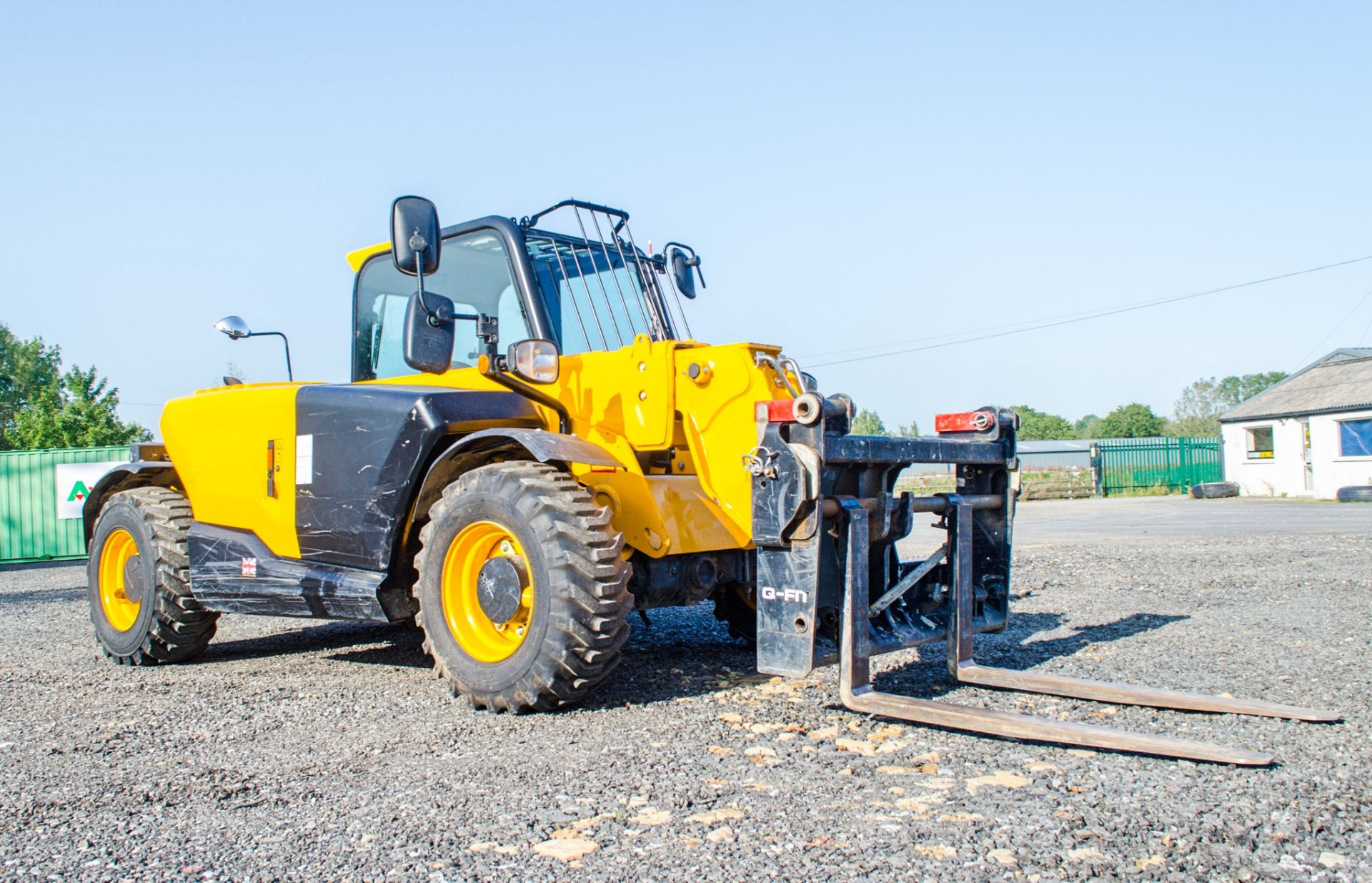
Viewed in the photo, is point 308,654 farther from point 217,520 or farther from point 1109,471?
point 1109,471

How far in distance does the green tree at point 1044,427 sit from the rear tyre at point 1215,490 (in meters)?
63.6

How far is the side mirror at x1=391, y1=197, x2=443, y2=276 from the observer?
16.1 feet

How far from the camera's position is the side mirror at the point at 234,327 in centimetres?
654

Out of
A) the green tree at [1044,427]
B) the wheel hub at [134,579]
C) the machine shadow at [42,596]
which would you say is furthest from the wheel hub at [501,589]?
the green tree at [1044,427]

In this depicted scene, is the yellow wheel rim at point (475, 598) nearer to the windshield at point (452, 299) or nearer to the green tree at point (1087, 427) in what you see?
the windshield at point (452, 299)

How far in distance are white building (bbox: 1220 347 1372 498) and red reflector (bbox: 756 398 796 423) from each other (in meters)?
29.8

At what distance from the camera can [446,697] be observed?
5316mm

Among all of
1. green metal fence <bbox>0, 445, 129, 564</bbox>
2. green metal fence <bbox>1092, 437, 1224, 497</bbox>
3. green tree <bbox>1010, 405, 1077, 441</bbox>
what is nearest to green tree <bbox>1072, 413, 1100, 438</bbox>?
green tree <bbox>1010, 405, 1077, 441</bbox>

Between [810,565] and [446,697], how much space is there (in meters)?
2.04

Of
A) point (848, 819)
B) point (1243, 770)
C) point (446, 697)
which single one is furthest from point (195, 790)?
point (1243, 770)

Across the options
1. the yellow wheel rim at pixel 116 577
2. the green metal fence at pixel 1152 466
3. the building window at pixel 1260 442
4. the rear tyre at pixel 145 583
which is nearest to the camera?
the rear tyre at pixel 145 583

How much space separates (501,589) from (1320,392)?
3445 centimetres

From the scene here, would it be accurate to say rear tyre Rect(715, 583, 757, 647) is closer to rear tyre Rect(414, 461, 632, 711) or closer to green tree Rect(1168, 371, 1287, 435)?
rear tyre Rect(414, 461, 632, 711)

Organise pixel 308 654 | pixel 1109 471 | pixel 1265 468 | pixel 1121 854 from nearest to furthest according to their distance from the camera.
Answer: pixel 1121 854 → pixel 308 654 → pixel 1265 468 → pixel 1109 471
